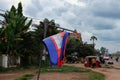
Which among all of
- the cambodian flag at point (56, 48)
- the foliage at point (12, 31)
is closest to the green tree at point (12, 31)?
the foliage at point (12, 31)

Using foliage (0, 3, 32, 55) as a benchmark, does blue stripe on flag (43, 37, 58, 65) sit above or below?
below

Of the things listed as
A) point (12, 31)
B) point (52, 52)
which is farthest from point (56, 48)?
point (12, 31)

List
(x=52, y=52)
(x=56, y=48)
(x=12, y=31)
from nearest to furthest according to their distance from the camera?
(x=52, y=52)
(x=56, y=48)
(x=12, y=31)

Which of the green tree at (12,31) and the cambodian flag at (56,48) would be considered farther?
the green tree at (12,31)

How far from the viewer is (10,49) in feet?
137

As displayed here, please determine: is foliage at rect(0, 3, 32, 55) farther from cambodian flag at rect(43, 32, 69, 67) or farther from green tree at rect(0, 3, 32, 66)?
cambodian flag at rect(43, 32, 69, 67)

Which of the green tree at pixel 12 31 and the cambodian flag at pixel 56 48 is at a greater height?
the green tree at pixel 12 31

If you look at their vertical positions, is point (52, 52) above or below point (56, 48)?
below

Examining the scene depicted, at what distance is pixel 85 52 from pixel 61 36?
78.6 m

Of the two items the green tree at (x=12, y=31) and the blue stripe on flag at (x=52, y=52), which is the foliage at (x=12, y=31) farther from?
the blue stripe on flag at (x=52, y=52)

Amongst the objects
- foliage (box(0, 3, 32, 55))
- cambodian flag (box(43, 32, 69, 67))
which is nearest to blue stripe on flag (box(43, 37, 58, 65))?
cambodian flag (box(43, 32, 69, 67))

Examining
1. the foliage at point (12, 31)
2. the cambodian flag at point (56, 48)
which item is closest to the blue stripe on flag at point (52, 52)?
the cambodian flag at point (56, 48)

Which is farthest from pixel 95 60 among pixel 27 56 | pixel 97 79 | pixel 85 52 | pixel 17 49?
pixel 85 52

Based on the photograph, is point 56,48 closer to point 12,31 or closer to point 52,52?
point 52,52
